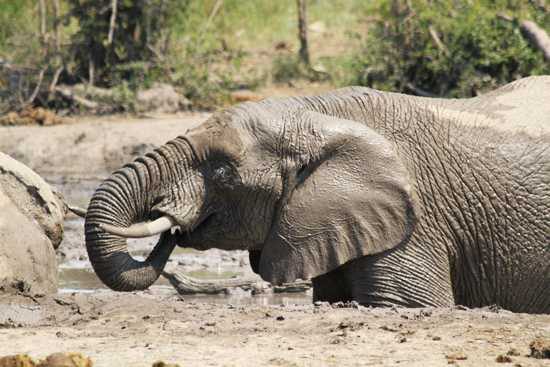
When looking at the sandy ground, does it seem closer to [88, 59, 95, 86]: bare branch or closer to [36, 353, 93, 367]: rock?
[36, 353, 93, 367]: rock

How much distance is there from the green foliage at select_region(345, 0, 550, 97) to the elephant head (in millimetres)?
8965

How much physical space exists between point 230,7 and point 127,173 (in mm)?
16375

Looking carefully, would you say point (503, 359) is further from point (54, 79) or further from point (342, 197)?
point (54, 79)

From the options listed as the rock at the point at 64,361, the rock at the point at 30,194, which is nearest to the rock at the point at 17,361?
the rock at the point at 64,361

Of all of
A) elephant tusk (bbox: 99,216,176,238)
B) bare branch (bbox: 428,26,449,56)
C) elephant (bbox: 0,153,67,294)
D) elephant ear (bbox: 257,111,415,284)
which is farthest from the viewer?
bare branch (bbox: 428,26,449,56)

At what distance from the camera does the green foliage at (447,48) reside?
17.2 meters

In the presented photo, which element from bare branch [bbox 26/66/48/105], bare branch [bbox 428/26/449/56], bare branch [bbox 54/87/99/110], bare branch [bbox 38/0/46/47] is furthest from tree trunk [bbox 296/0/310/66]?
bare branch [bbox 26/66/48/105]

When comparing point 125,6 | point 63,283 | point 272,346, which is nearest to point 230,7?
point 125,6

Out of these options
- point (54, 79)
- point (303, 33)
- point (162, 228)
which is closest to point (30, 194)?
point (162, 228)

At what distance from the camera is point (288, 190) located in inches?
317

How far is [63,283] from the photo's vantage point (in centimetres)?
1114

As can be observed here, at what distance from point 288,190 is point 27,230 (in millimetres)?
1769

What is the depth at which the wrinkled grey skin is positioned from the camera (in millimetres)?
7824

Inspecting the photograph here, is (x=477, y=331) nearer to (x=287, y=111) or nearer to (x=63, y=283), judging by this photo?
(x=287, y=111)
